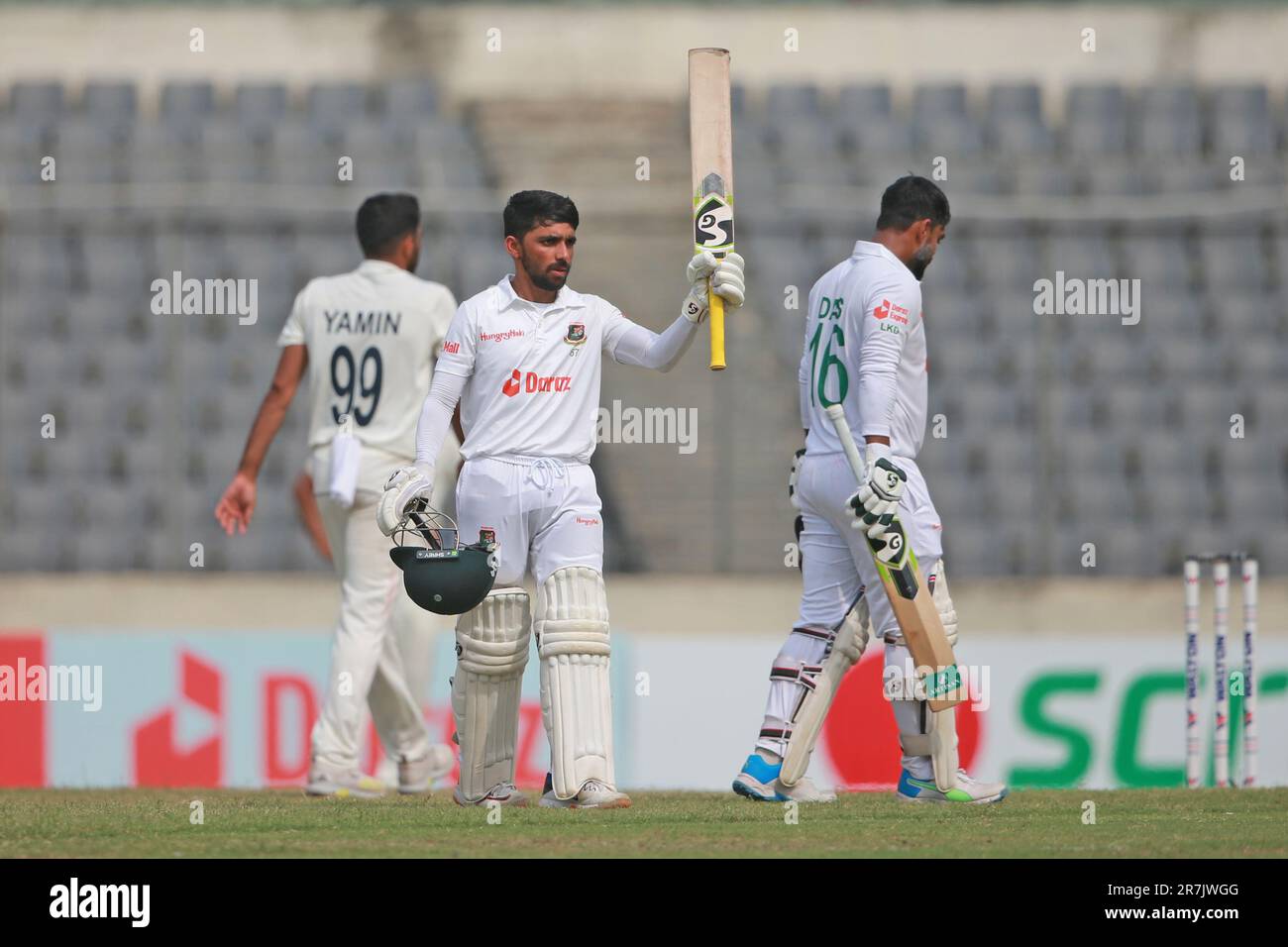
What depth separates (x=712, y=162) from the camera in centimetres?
691

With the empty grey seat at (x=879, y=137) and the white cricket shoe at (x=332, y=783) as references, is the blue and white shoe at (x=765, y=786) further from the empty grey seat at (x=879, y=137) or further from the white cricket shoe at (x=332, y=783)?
the empty grey seat at (x=879, y=137)

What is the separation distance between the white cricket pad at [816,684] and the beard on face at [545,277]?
4.75 ft

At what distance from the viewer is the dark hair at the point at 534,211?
6.92 m

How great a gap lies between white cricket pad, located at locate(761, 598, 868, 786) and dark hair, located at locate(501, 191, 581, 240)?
5.32 ft

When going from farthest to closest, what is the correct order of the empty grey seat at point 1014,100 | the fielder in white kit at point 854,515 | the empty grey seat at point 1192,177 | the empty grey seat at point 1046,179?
the empty grey seat at point 1014,100, the empty grey seat at point 1192,177, the empty grey seat at point 1046,179, the fielder in white kit at point 854,515

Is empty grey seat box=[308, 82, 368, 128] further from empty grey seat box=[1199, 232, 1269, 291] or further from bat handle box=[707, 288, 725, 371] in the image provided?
bat handle box=[707, 288, 725, 371]

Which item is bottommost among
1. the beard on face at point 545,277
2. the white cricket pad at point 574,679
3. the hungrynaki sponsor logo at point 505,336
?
the white cricket pad at point 574,679

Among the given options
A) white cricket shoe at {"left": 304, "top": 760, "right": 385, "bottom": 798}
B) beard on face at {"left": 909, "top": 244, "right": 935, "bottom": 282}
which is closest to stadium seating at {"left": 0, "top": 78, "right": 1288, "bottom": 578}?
white cricket shoe at {"left": 304, "top": 760, "right": 385, "bottom": 798}

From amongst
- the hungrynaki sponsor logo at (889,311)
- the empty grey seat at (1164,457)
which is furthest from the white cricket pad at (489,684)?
the empty grey seat at (1164,457)

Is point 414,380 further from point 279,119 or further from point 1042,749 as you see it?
point 279,119

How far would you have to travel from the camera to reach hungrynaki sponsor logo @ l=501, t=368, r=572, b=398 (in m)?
6.88

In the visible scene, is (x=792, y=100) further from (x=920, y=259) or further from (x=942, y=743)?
(x=942, y=743)

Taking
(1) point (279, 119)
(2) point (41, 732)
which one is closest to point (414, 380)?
(2) point (41, 732)

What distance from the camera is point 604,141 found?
49.2 ft
